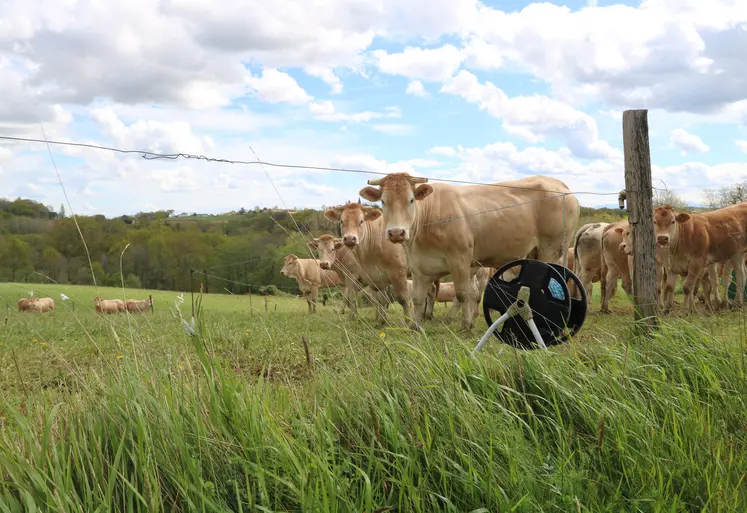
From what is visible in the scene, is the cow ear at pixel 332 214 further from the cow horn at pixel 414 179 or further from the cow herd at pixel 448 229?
the cow horn at pixel 414 179

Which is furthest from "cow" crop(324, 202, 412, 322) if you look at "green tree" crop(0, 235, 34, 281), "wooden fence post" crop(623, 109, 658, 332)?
"green tree" crop(0, 235, 34, 281)

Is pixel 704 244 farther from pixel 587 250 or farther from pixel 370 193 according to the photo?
pixel 370 193

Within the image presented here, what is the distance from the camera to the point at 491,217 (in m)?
9.87

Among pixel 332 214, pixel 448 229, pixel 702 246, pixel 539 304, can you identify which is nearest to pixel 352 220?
pixel 332 214

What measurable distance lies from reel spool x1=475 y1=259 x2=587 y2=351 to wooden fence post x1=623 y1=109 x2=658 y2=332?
2.10 ft

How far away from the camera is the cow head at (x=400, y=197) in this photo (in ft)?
27.7

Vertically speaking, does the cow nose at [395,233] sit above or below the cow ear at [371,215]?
below

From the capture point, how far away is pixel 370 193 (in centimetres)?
891

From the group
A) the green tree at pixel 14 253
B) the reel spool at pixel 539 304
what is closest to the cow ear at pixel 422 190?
the reel spool at pixel 539 304

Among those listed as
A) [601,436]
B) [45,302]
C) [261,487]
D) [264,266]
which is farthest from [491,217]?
[45,302]

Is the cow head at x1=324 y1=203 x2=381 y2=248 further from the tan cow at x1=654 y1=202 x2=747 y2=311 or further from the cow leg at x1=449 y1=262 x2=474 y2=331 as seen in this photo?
the tan cow at x1=654 y1=202 x2=747 y2=311

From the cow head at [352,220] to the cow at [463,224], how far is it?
888mm

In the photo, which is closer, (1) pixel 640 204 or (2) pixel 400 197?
(1) pixel 640 204

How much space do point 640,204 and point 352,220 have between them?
18.0ft
